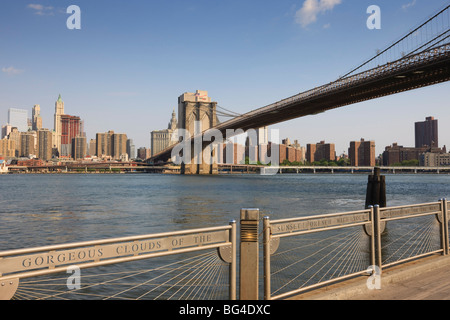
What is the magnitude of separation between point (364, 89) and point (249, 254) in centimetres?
5106

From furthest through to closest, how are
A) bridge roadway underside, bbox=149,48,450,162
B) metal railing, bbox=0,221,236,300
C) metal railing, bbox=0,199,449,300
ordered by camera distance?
1. bridge roadway underside, bbox=149,48,450,162
2. metal railing, bbox=0,199,449,300
3. metal railing, bbox=0,221,236,300

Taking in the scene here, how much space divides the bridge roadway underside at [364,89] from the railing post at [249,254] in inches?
1557

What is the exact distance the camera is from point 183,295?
30.0 ft

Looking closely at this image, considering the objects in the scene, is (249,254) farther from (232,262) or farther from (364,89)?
(364,89)

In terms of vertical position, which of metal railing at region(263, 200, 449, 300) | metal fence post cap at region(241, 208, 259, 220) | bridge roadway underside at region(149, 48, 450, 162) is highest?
bridge roadway underside at region(149, 48, 450, 162)

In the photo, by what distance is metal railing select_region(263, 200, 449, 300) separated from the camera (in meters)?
5.48

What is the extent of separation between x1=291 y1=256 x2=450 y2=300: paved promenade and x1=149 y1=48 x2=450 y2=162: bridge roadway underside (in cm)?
3694

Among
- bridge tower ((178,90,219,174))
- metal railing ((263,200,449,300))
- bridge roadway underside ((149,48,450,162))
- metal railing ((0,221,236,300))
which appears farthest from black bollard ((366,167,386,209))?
bridge tower ((178,90,219,174))

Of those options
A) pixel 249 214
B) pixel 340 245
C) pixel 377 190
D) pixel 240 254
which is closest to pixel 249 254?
pixel 240 254

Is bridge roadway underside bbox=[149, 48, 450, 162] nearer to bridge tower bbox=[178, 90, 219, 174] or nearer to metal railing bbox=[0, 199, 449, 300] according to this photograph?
metal railing bbox=[0, 199, 449, 300]

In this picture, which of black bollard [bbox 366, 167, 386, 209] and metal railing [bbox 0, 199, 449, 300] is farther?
black bollard [bbox 366, 167, 386, 209]
